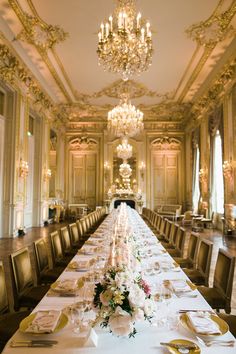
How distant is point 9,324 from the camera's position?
192 cm

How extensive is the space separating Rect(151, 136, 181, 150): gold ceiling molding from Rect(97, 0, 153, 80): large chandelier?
9751 mm

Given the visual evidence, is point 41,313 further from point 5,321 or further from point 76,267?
point 76,267

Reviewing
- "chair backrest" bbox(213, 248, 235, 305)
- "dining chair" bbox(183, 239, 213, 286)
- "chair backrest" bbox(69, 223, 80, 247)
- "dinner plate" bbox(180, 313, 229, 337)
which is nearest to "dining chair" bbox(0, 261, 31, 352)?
"dinner plate" bbox(180, 313, 229, 337)

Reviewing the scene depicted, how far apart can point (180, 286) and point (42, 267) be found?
5.52 feet

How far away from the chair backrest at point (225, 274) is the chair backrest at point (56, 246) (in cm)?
188

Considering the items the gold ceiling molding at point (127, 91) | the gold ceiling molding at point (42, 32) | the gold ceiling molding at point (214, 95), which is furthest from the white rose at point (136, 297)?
the gold ceiling molding at point (127, 91)

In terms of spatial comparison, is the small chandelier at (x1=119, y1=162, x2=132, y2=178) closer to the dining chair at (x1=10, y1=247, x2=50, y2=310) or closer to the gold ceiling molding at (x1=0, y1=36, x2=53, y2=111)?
the gold ceiling molding at (x1=0, y1=36, x2=53, y2=111)

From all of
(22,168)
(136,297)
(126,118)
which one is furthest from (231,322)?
(22,168)

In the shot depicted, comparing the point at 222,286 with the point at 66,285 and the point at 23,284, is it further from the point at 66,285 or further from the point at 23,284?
the point at 23,284

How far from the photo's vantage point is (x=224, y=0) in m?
5.87

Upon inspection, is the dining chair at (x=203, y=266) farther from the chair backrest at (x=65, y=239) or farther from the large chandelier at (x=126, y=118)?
the large chandelier at (x=126, y=118)

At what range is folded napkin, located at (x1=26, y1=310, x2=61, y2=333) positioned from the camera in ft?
4.34

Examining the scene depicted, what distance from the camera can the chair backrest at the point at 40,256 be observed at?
9.62 feet

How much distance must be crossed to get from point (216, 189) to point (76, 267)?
869 centimetres
